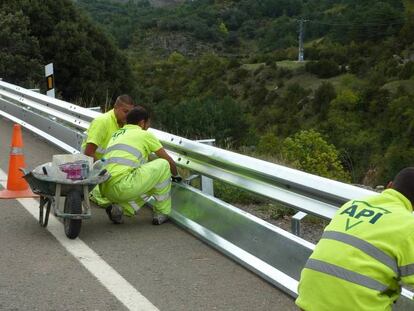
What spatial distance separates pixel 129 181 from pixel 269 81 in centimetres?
10768

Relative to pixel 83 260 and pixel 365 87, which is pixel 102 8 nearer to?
pixel 365 87

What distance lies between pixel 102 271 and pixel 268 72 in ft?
364

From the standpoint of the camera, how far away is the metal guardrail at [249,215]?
4.93 m

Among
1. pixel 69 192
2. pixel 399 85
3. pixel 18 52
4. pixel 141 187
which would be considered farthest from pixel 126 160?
pixel 399 85

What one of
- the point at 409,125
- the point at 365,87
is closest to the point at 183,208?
the point at 409,125

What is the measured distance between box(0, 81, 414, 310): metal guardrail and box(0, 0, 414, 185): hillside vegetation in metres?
4.92

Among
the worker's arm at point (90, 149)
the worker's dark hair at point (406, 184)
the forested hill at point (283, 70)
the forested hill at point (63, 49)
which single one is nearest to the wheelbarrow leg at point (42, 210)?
the worker's arm at point (90, 149)

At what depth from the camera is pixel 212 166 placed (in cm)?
659

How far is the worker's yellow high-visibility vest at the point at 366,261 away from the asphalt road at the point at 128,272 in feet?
4.43

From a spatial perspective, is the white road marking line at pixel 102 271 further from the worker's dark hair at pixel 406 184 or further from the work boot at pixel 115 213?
the worker's dark hair at pixel 406 184

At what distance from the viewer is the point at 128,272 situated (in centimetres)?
545

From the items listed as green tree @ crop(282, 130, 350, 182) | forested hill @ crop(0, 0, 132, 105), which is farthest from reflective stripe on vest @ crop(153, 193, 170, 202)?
forested hill @ crop(0, 0, 132, 105)

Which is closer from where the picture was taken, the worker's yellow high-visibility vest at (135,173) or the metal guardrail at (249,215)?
the metal guardrail at (249,215)

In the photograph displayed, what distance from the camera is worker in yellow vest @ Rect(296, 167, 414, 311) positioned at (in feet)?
10.9
